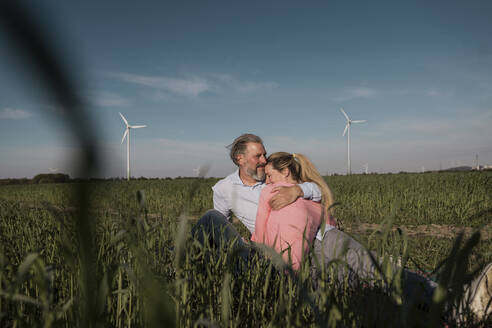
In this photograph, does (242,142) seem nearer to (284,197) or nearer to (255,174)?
(255,174)

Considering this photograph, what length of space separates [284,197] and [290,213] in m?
0.13

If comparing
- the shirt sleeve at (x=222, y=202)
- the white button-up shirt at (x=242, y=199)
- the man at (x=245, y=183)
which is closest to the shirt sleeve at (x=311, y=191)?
the man at (x=245, y=183)

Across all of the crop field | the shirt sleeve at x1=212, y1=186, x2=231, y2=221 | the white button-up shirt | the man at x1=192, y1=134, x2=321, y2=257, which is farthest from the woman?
the shirt sleeve at x1=212, y1=186, x2=231, y2=221

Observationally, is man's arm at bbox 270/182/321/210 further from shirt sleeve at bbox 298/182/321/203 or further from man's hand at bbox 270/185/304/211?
shirt sleeve at bbox 298/182/321/203

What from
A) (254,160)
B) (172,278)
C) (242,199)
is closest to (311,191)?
(242,199)

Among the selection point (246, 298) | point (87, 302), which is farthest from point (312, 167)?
point (87, 302)

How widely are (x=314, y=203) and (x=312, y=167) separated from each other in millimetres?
615

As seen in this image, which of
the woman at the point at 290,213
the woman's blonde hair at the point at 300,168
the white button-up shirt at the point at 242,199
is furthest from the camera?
the white button-up shirt at the point at 242,199

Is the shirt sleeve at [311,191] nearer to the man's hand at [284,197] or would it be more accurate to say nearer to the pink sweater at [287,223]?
the pink sweater at [287,223]

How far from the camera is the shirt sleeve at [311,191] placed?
3016 mm

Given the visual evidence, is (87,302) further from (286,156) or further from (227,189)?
(227,189)

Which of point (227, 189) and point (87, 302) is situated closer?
point (87, 302)

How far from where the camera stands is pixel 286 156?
10.9ft

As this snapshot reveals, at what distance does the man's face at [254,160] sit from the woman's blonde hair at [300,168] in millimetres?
731
